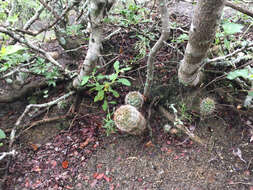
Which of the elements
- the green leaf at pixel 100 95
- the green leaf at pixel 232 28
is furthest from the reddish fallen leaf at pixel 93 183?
the green leaf at pixel 232 28

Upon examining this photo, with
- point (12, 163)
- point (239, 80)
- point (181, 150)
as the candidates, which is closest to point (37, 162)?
point (12, 163)

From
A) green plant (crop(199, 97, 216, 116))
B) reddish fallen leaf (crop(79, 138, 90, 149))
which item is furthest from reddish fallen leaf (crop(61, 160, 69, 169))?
green plant (crop(199, 97, 216, 116))

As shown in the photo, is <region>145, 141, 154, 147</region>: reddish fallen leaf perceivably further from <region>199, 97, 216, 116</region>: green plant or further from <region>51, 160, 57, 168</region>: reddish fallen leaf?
<region>51, 160, 57, 168</region>: reddish fallen leaf

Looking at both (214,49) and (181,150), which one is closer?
(181,150)

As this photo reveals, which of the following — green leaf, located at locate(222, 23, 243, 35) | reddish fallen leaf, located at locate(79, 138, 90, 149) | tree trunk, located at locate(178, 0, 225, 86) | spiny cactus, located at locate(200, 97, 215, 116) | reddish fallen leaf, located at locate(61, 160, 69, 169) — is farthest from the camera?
reddish fallen leaf, located at locate(79, 138, 90, 149)

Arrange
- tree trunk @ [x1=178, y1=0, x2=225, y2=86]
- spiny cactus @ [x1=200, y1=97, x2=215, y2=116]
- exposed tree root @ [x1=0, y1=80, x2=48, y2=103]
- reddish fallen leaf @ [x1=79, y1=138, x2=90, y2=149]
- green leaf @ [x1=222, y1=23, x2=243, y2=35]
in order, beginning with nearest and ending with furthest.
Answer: tree trunk @ [x1=178, y1=0, x2=225, y2=86] < green leaf @ [x1=222, y1=23, x2=243, y2=35] < spiny cactus @ [x1=200, y1=97, x2=215, y2=116] < reddish fallen leaf @ [x1=79, y1=138, x2=90, y2=149] < exposed tree root @ [x1=0, y1=80, x2=48, y2=103]

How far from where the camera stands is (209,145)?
1624mm

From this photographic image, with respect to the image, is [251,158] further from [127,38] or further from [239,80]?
[127,38]

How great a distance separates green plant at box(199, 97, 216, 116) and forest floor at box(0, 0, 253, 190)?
11cm

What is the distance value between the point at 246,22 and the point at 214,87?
1.26 m

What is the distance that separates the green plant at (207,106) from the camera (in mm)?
1648

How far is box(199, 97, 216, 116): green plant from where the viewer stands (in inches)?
64.9

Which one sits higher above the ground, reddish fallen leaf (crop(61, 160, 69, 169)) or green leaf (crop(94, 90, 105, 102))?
green leaf (crop(94, 90, 105, 102))

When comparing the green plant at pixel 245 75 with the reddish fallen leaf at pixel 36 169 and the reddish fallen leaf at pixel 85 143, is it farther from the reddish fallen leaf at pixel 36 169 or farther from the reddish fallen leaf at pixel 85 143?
the reddish fallen leaf at pixel 36 169
